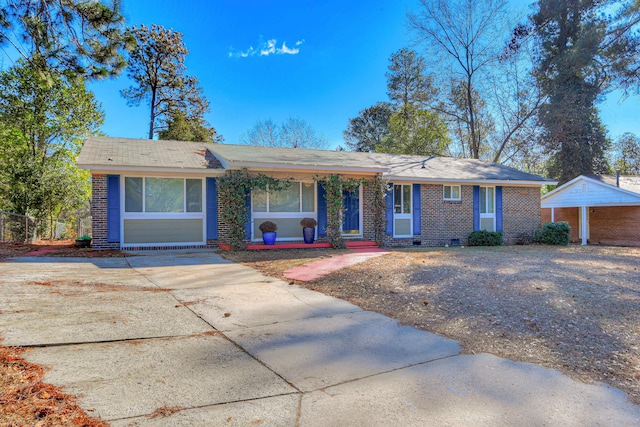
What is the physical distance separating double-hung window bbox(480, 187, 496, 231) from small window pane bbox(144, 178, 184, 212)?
11566 mm

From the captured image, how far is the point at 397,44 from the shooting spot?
28.9 meters

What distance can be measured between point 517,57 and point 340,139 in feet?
53.4

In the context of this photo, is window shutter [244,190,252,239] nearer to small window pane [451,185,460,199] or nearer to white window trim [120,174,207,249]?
white window trim [120,174,207,249]

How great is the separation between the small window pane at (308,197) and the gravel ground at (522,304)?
4267 millimetres

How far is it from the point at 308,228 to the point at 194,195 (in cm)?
378

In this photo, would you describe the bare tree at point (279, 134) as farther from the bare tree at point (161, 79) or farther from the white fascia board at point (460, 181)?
the white fascia board at point (460, 181)

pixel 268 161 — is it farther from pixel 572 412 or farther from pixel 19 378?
pixel 572 412

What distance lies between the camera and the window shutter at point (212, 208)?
466 inches

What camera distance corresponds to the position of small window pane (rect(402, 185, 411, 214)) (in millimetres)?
14250

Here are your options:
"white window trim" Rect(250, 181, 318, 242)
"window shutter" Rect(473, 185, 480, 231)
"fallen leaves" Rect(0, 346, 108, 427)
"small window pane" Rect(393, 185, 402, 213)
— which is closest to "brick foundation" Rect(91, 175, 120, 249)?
"white window trim" Rect(250, 181, 318, 242)

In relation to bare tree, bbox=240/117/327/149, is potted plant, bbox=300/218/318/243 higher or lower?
lower

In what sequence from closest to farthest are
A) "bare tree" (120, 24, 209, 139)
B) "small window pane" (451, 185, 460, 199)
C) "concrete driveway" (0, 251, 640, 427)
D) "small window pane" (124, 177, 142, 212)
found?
"concrete driveway" (0, 251, 640, 427)
"small window pane" (124, 177, 142, 212)
"small window pane" (451, 185, 460, 199)
"bare tree" (120, 24, 209, 139)

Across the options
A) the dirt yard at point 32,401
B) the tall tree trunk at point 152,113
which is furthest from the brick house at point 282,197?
the tall tree trunk at point 152,113

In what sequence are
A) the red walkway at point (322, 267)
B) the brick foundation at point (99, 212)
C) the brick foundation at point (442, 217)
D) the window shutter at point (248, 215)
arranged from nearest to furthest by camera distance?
1. the red walkway at point (322, 267)
2. the brick foundation at point (99, 212)
3. the brick foundation at point (442, 217)
4. the window shutter at point (248, 215)
